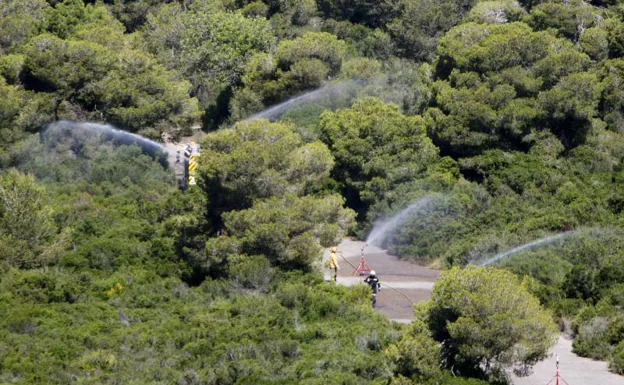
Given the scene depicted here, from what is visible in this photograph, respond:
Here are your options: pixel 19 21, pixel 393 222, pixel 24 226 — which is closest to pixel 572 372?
pixel 393 222

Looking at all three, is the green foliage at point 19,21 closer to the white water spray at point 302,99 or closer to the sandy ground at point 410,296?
the white water spray at point 302,99

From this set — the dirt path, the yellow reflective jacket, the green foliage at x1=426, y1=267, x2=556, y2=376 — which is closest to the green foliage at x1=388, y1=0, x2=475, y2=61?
the dirt path

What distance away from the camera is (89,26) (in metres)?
61.1

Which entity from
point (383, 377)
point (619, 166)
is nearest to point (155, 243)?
point (383, 377)

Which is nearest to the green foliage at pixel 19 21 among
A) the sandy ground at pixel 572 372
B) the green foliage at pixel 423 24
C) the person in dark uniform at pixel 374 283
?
the green foliage at pixel 423 24

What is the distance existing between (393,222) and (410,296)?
6.10 m

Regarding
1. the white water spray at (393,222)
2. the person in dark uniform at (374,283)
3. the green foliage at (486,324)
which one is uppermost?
the green foliage at (486,324)

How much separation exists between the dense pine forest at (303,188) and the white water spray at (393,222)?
0.88 ft

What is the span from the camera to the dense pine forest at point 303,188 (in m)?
32.5

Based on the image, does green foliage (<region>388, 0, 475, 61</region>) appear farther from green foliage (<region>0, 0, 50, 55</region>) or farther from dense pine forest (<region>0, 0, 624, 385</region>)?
green foliage (<region>0, 0, 50, 55</region>)

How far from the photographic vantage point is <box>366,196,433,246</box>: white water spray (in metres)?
45.2

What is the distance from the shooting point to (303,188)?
41.8 meters

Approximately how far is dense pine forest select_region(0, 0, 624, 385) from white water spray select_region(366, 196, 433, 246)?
0.27 m

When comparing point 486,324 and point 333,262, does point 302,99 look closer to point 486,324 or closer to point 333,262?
point 333,262
